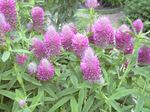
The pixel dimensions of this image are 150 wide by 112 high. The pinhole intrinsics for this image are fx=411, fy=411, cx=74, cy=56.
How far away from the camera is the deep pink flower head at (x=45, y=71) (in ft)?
4.90

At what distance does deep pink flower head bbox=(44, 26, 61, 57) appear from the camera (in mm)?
1518

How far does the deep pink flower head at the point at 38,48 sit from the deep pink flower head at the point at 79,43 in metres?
0.13

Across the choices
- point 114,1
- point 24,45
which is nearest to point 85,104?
point 24,45

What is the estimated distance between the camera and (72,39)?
1573mm

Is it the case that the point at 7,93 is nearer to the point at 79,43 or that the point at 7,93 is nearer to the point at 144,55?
the point at 79,43

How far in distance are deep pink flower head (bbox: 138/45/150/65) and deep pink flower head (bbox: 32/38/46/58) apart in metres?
0.39

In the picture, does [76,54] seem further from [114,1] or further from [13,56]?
[114,1]

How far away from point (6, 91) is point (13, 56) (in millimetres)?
166

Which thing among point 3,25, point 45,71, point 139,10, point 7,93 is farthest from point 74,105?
point 139,10

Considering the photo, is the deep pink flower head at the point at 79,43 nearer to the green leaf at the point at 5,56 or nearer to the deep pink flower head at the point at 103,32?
the deep pink flower head at the point at 103,32

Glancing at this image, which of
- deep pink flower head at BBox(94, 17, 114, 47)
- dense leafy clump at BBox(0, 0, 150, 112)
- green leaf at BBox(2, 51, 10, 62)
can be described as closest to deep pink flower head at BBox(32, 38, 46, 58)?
dense leafy clump at BBox(0, 0, 150, 112)

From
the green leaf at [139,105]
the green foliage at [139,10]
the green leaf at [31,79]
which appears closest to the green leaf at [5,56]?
the green leaf at [31,79]

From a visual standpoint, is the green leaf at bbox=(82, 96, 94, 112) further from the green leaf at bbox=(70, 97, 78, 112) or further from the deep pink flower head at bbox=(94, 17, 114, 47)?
the deep pink flower head at bbox=(94, 17, 114, 47)

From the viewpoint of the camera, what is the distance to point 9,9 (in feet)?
5.34
